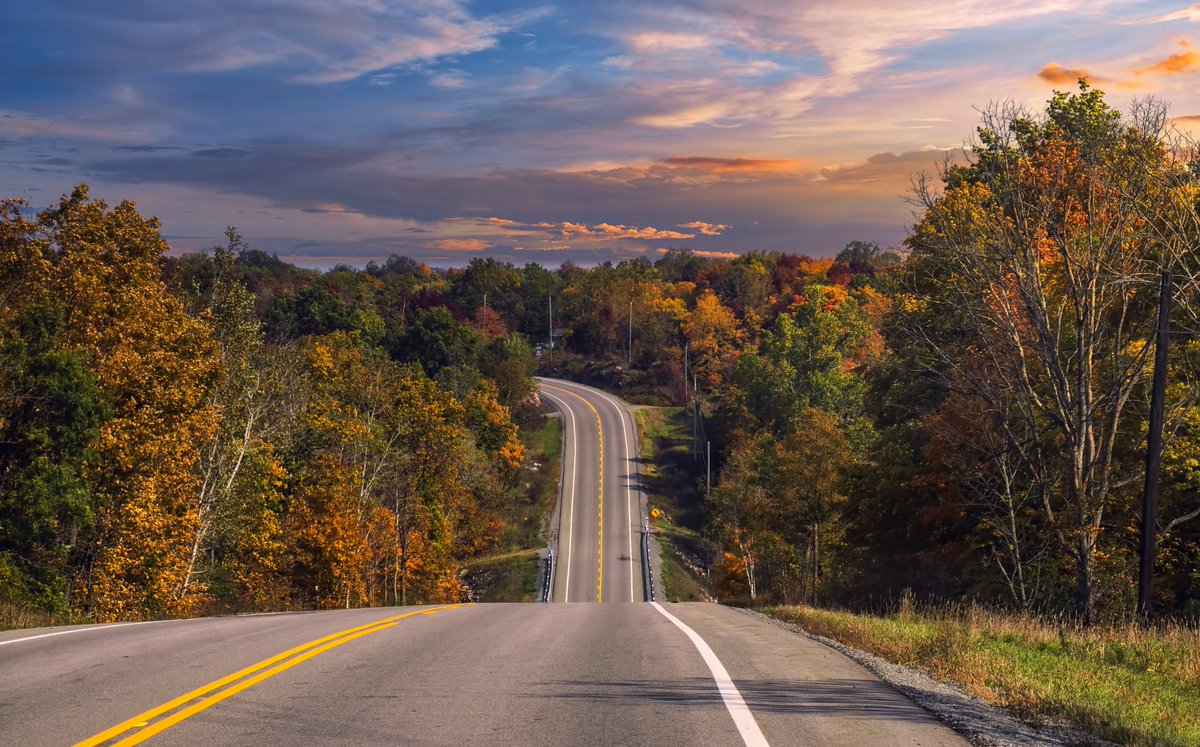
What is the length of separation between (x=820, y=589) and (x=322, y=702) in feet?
140

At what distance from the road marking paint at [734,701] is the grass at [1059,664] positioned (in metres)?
2.20

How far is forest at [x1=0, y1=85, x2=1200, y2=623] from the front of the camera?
23.6 metres

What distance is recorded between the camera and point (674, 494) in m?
89.5

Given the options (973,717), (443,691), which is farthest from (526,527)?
(973,717)

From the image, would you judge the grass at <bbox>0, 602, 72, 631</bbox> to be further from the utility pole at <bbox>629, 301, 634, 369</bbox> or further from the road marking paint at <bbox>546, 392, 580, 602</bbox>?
the utility pole at <bbox>629, 301, 634, 369</bbox>

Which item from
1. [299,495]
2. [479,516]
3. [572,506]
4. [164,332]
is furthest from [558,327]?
[164,332]

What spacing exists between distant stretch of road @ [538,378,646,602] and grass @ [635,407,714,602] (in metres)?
1.64

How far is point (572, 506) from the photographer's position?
83125 millimetres

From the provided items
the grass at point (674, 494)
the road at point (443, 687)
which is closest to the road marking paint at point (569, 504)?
the grass at point (674, 494)

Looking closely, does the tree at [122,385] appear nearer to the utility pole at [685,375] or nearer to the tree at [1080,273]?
the tree at [1080,273]

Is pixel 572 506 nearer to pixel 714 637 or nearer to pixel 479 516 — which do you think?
pixel 479 516

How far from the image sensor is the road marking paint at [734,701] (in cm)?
641

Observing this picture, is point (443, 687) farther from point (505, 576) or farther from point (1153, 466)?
point (505, 576)

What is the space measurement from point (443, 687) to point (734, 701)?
247cm
